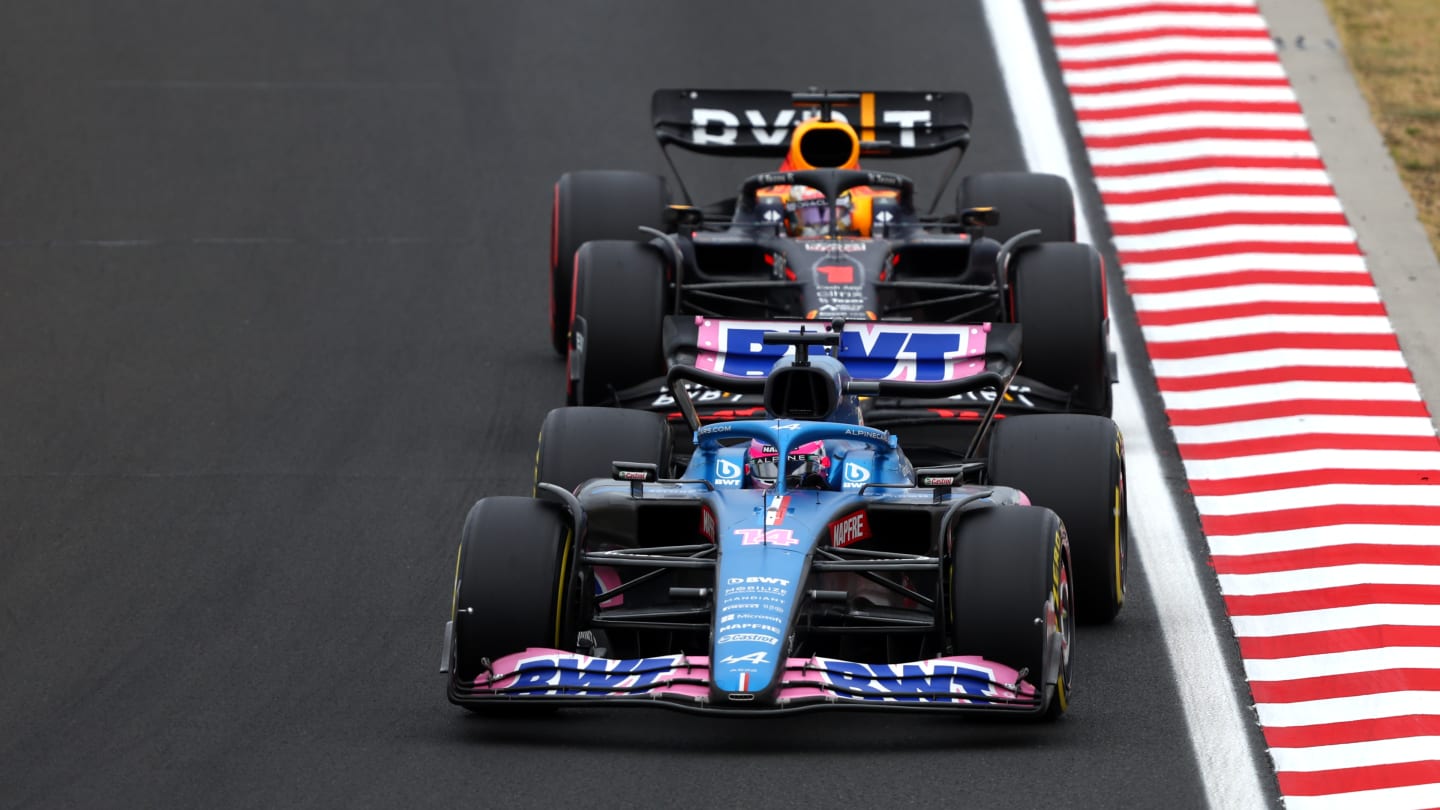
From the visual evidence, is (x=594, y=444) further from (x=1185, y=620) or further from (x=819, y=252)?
(x=819, y=252)

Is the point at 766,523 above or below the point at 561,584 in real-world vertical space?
above

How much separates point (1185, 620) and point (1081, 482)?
1.15 meters

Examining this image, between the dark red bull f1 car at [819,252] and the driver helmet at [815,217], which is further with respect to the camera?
the driver helmet at [815,217]

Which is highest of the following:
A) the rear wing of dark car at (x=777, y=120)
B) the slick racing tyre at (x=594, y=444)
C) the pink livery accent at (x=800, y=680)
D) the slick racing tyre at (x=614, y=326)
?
the rear wing of dark car at (x=777, y=120)

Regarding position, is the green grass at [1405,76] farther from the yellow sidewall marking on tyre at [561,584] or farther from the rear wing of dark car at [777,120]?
the yellow sidewall marking on tyre at [561,584]

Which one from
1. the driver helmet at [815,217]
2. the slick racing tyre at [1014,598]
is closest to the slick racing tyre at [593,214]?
the driver helmet at [815,217]

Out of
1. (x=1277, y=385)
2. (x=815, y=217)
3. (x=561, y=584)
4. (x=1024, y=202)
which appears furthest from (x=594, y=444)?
(x=1277, y=385)

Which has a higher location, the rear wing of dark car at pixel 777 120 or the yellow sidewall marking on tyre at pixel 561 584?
the rear wing of dark car at pixel 777 120

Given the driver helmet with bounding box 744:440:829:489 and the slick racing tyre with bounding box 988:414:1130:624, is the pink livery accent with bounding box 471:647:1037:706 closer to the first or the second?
the driver helmet with bounding box 744:440:829:489

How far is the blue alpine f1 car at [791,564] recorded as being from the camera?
10.1 m

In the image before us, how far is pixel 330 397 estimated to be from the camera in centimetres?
1581

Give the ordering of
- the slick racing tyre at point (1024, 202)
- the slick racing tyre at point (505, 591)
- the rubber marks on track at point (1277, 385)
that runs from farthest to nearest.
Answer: the slick racing tyre at point (1024, 202)
the rubber marks on track at point (1277, 385)
the slick racing tyre at point (505, 591)

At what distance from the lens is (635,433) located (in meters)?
12.3

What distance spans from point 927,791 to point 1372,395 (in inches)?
269
